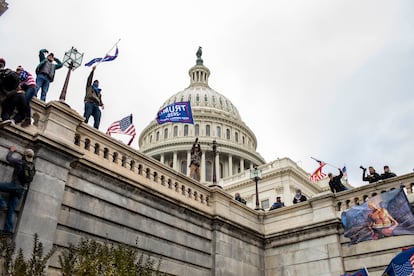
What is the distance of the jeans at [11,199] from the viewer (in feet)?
31.8

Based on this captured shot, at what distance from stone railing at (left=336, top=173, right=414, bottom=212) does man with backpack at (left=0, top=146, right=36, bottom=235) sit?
11805 mm

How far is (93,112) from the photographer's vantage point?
15234 millimetres

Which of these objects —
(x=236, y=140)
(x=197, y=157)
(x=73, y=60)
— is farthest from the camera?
(x=236, y=140)

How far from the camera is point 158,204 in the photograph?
1410 cm

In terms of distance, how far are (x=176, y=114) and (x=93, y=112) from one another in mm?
5583

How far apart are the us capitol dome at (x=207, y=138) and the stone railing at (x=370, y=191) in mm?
62907

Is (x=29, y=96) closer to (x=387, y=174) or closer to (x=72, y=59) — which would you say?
(x=72, y=59)

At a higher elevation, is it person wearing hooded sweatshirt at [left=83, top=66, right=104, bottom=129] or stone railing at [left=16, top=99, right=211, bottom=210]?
person wearing hooded sweatshirt at [left=83, top=66, right=104, bottom=129]

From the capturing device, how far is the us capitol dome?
8619 centimetres

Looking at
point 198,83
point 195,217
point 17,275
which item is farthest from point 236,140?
point 17,275

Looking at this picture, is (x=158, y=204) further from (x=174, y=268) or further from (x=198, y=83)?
(x=198, y=83)

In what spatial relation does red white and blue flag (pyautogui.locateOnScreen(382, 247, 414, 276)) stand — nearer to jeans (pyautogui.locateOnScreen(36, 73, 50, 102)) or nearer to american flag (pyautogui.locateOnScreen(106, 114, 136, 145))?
jeans (pyautogui.locateOnScreen(36, 73, 50, 102))

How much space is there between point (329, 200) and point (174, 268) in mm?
7075

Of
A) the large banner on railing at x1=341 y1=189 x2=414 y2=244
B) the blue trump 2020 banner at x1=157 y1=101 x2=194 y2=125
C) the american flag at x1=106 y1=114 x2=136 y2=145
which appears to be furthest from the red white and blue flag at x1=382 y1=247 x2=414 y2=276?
the american flag at x1=106 y1=114 x2=136 y2=145
